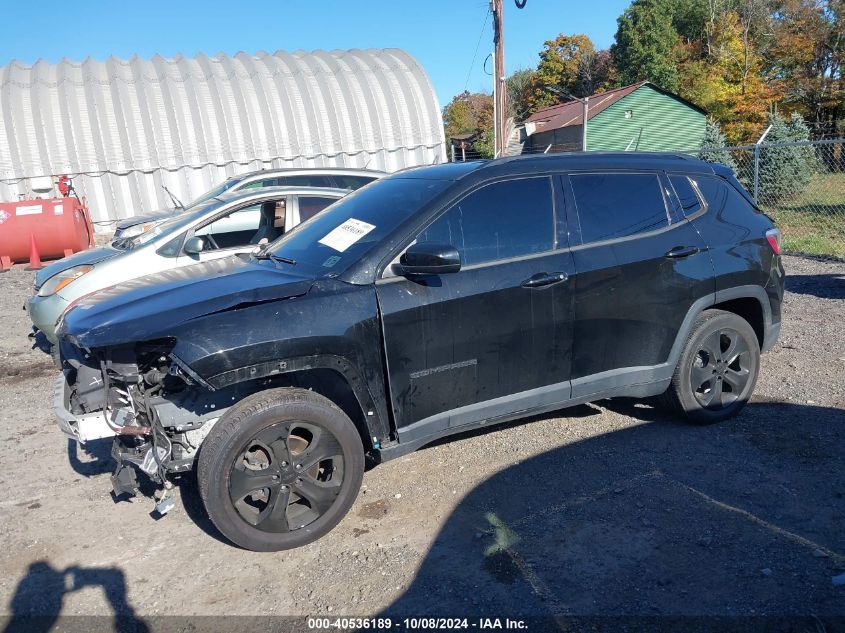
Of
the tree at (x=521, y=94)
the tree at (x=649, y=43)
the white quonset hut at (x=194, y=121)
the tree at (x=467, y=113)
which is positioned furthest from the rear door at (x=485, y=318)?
the tree at (x=467, y=113)

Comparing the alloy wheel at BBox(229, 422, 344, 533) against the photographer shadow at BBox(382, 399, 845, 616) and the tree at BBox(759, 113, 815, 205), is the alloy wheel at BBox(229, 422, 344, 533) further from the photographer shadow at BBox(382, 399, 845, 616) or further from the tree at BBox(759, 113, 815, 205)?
the tree at BBox(759, 113, 815, 205)

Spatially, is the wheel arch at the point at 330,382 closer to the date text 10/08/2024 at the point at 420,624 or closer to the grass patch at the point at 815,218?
the date text 10/08/2024 at the point at 420,624

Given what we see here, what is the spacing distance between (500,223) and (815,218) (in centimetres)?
1365

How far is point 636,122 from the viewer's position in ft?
108

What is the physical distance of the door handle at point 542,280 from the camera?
12.8 feet

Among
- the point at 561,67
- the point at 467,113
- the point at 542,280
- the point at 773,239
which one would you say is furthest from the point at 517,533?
the point at 467,113

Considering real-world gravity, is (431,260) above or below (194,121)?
below

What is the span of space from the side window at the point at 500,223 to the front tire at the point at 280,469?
3.85ft

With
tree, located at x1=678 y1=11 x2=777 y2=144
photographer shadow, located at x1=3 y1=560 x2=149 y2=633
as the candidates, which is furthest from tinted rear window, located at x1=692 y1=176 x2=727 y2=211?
tree, located at x1=678 y1=11 x2=777 y2=144

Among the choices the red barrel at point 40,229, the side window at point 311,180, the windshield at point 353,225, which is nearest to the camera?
the windshield at point 353,225

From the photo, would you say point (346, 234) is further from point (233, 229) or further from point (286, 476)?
point (233, 229)

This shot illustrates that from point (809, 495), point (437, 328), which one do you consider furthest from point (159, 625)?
point (809, 495)

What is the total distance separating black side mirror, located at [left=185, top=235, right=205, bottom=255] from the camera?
6.70 m

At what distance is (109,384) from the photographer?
3.53 meters
